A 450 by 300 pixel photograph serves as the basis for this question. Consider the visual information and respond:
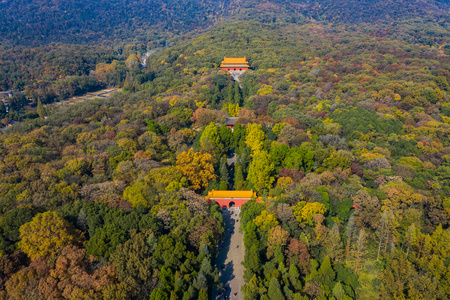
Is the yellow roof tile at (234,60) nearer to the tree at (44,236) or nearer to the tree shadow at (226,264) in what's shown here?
the tree shadow at (226,264)

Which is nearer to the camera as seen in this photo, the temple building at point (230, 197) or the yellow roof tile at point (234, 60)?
the temple building at point (230, 197)

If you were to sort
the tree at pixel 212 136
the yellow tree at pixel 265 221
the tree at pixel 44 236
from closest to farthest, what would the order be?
the tree at pixel 44 236 < the yellow tree at pixel 265 221 < the tree at pixel 212 136

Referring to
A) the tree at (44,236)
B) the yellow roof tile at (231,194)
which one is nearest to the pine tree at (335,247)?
the yellow roof tile at (231,194)

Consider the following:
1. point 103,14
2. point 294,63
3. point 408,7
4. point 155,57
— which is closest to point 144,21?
point 103,14

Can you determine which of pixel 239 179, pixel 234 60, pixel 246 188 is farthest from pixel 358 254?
pixel 234 60

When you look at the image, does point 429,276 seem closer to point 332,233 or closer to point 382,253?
point 382,253

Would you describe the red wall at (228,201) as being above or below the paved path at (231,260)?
above

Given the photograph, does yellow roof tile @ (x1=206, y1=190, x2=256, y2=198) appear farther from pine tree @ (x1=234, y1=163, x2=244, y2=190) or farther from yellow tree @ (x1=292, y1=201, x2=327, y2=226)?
yellow tree @ (x1=292, y1=201, x2=327, y2=226)
